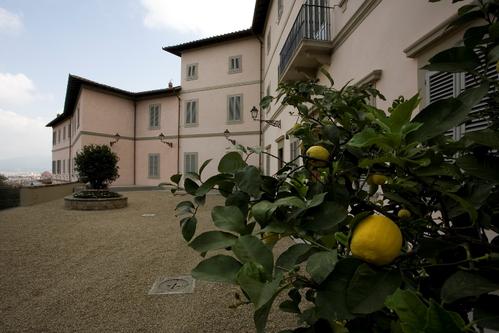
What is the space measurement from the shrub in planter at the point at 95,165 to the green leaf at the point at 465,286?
13.8m

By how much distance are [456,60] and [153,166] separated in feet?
70.7

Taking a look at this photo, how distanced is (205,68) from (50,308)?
58.4 feet

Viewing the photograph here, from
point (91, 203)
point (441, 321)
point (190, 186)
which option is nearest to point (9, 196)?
point (91, 203)

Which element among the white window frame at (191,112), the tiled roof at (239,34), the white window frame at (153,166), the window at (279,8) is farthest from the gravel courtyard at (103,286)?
the white window frame at (153,166)

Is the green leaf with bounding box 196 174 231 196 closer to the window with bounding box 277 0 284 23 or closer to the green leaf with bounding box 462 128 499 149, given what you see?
the green leaf with bounding box 462 128 499 149

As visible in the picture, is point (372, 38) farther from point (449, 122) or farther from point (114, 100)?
point (114, 100)

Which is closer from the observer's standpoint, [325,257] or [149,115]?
[325,257]

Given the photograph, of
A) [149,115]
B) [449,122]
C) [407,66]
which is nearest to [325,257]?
[449,122]

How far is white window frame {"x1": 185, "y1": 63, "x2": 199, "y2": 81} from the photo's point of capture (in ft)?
63.9

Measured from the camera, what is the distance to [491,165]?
2.18ft

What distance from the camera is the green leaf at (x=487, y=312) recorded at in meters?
0.56

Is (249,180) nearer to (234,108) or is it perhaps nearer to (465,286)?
(465,286)

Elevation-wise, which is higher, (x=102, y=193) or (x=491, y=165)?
(x=491, y=165)

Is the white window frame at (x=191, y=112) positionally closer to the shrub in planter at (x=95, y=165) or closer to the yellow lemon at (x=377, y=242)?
the shrub in planter at (x=95, y=165)
